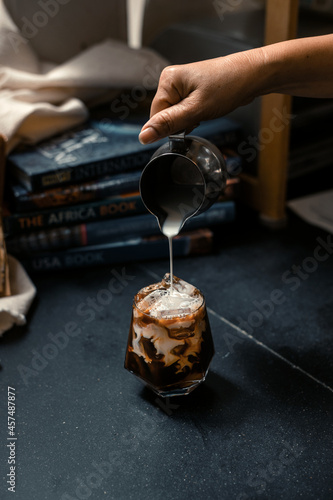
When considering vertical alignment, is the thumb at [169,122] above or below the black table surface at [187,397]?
above

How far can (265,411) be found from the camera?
0.73 m

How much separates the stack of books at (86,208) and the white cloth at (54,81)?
44 millimetres

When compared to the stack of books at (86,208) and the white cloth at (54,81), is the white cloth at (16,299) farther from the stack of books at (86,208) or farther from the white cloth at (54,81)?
the white cloth at (54,81)

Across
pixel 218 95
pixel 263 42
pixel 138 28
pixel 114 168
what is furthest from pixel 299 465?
pixel 138 28

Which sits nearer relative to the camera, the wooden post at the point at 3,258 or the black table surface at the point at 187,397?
the black table surface at the point at 187,397

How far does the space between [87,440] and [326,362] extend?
0.34m

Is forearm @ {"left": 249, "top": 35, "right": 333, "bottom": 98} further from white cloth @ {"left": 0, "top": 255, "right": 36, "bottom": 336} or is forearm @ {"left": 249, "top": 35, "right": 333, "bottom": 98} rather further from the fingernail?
white cloth @ {"left": 0, "top": 255, "right": 36, "bottom": 336}

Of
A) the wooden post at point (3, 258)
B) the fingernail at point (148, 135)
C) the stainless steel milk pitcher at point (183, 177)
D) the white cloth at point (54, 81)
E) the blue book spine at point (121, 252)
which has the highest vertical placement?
the fingernail at point (148, 135)

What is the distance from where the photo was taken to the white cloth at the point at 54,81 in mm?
1057

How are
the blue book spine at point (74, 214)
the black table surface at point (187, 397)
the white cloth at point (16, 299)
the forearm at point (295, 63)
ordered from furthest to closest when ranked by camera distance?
1. the blue book spine at point (74, 214)
2. the white cloth at point (16, 299)
3. the forearm at point (295, 63)
4. the black table surface at point (187, 397)

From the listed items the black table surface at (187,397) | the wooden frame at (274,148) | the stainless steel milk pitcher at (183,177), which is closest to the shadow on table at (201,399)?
the black table surface at (187,397)

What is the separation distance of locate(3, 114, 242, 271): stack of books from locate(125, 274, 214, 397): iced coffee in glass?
309 mm

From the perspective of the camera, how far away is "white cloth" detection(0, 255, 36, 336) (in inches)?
34.5

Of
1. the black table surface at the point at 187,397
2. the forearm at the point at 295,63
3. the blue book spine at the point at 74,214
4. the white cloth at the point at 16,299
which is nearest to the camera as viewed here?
the black table surface at the point at 187,397
